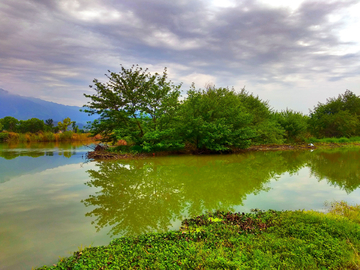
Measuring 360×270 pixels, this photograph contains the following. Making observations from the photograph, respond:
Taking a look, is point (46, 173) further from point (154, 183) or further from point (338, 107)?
point (338, 107)

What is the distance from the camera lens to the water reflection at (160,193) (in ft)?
18.1

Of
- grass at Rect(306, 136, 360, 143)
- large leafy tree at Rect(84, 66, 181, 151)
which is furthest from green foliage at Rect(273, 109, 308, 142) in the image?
large leafy tree at Rect(84, 66, 181, 151)

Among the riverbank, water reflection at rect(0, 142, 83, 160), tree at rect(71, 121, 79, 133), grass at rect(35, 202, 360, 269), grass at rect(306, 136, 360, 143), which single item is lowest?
grass at rect(35, 202, 360, 269)

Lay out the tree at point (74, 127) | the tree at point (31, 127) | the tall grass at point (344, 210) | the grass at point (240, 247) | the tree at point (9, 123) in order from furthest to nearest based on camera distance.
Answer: the tree at point (9, 123), the tree at point (31, 127), the tree at point (74, 127), the tall grass at point (344, 210), the grass at point (240, 247)

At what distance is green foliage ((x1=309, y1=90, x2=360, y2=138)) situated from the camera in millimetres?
31672

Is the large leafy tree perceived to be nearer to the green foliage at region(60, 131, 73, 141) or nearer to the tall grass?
the tall grass

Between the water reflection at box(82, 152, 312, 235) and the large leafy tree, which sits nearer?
the water reflection at box(82, 152, 312, 235)

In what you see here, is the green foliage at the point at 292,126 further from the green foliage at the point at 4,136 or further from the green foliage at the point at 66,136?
the green foliage at the point at 4,136

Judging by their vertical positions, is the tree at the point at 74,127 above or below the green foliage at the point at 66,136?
above

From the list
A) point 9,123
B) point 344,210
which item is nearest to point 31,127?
point 9,123

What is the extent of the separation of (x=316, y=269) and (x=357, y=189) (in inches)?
277

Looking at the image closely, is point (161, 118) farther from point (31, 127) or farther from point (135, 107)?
point (31, 127)

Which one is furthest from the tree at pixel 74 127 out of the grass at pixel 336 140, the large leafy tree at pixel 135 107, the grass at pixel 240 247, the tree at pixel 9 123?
the grass at pixel 240 247

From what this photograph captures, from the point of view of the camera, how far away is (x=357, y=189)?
844 centimetres
